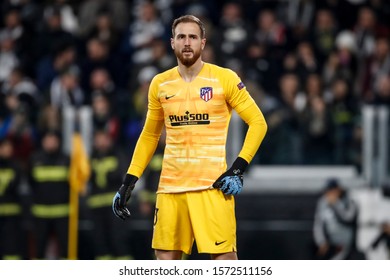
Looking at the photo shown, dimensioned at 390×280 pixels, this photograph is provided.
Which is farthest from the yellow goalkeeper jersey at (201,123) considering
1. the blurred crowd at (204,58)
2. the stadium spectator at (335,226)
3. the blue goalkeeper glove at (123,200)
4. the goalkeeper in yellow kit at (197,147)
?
the stadium spectator at (335,226)

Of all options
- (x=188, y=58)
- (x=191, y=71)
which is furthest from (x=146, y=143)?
(x=188, y=58)

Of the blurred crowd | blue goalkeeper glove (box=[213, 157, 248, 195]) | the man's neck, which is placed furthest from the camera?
the blurred crowd

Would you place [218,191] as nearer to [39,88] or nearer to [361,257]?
[361,257]

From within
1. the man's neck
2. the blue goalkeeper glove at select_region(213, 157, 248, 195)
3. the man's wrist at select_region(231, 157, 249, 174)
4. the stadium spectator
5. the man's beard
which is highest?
the man's beard

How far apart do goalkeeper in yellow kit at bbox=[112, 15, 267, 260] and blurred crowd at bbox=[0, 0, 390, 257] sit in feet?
22.0

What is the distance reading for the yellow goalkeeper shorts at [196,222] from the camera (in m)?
8.97

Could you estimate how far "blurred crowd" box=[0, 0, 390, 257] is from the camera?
1614cm

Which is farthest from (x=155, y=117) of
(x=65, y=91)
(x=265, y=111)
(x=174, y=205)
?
(x=65, y=91)

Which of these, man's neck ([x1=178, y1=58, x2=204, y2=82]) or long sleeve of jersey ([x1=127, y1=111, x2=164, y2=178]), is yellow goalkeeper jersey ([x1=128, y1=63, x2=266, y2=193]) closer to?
man's neck ([x1=178, y1=58, x2=204, y2=82])

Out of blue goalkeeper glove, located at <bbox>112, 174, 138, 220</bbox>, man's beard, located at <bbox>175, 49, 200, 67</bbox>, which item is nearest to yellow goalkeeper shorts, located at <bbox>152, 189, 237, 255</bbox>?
blue goalkeeper glove, located at <bbox>112, 174, 138, 220</bbox>

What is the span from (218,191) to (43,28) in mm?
10653

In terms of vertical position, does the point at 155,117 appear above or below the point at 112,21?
below

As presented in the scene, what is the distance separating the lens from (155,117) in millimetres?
9227

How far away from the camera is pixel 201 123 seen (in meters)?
9.01
